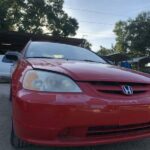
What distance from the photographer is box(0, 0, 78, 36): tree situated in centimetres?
3797

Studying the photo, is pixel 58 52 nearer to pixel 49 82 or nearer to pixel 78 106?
pixel 49 82

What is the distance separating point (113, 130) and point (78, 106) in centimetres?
46

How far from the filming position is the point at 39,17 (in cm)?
3959

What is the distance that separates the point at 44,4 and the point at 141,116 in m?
38.3

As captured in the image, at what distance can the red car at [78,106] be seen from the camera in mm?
2887

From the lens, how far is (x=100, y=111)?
292cm

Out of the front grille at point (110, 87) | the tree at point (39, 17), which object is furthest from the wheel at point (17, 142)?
the tree at point (39, 17)

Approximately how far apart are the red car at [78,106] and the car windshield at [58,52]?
102 cm

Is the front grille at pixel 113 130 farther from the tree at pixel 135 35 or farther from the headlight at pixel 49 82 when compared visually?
the tree at pixel 135 35

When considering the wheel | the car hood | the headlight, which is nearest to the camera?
the headlight

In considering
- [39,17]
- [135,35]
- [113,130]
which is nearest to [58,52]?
[113,130]

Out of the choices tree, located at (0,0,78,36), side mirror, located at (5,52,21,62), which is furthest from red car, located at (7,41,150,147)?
Result: tree, located at (0,0,78,36)

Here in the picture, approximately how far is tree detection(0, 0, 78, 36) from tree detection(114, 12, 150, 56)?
13122 mm

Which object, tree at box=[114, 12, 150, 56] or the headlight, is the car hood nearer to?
the headlight
